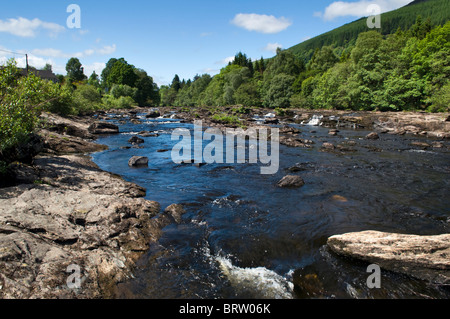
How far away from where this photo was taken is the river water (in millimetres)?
6375

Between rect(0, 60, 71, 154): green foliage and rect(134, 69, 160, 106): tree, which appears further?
rect(134, 69, 160, 106): tree

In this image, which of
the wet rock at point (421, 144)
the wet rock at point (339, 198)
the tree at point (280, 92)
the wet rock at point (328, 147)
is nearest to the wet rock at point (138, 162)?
the wet rock at point (339, 198)

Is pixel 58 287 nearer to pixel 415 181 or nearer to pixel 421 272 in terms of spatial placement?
pixel 421 272

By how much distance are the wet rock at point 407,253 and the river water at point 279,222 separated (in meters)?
0.28

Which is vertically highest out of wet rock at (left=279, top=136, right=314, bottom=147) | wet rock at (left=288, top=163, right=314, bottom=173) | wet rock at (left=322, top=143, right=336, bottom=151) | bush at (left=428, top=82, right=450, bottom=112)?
bush at (left=428, top=82, right=450, bottom=112)

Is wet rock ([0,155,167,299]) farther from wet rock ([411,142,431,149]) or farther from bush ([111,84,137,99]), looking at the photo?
bush ([111,84,137,99])

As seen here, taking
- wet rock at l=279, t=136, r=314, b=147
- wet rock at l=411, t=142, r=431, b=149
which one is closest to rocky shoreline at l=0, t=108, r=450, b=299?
wet rock at l=279, t=136, r=314, b=147

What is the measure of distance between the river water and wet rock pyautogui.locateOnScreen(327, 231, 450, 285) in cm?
28

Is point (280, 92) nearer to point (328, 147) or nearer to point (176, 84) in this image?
point (328, 147)

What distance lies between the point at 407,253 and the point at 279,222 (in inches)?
160

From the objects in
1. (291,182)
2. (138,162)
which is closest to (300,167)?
(291,182)

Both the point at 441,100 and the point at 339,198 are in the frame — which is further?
the point at 441,100

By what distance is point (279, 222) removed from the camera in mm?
9766
